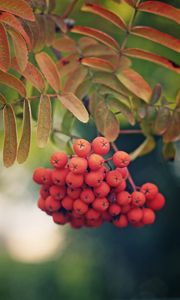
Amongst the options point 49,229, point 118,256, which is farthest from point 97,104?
point 118,256

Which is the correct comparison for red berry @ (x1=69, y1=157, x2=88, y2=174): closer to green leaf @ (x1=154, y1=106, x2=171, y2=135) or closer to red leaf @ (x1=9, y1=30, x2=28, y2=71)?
red leaf @ (x1=9, y1=30, x2=28, y2=71)

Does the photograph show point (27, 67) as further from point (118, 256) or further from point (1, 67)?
point (118, 256)

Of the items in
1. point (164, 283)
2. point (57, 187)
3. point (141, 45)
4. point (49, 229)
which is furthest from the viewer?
point (164, 283)

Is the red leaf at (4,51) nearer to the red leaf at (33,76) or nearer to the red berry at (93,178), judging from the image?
the red leaf at (33,76)

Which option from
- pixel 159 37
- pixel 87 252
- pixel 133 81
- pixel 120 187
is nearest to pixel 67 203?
pixel 120 187

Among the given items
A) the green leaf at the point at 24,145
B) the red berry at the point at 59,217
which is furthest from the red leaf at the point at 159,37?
the red berry at the point at 59,217

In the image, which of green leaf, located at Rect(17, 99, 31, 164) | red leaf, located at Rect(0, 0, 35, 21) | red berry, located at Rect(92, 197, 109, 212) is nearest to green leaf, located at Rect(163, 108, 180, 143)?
red berry, located at Rect(92, 197, 109, 212)

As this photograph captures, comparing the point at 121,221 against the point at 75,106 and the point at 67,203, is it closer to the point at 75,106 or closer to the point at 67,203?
the point at 67,203
